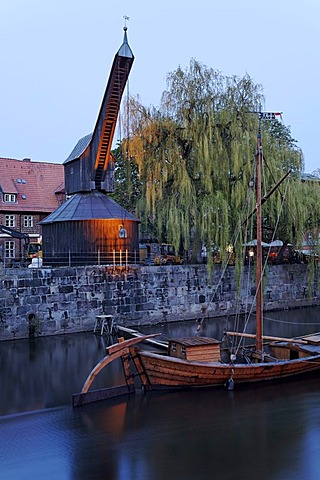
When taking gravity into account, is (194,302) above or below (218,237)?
below

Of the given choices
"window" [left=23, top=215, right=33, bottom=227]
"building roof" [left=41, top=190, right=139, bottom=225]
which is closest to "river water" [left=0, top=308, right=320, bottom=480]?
"building roof" [left=41, top=190, right=139, bottom=225]

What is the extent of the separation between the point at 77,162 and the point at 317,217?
12.0 meters

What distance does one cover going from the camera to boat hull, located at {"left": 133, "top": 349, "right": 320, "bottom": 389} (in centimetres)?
1159

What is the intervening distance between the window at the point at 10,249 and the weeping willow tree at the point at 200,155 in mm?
12338

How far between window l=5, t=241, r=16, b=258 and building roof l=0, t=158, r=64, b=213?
2.15m

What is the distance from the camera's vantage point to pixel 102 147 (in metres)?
22.4

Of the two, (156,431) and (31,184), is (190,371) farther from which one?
(31,184)

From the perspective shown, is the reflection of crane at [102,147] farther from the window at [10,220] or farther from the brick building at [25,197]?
the window at [10,220]

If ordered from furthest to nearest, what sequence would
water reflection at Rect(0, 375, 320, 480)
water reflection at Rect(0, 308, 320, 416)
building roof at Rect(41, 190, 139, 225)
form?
building roof at Rect(41, 190, 139, 225), water reflection at Rect(0, 308, 320, 416), water reflection at Rect(0, 375, 320, 480)

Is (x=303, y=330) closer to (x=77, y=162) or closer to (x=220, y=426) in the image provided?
(x=220, y=426)

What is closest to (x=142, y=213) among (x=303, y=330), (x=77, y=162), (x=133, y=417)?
(x=77, y=162)

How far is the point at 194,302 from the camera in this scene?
22891mm

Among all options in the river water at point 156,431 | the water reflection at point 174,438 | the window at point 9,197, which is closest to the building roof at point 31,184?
the window at point 9,197

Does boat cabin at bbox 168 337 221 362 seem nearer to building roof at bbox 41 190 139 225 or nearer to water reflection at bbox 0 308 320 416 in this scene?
water reflection at bbox 0 308 320 416
